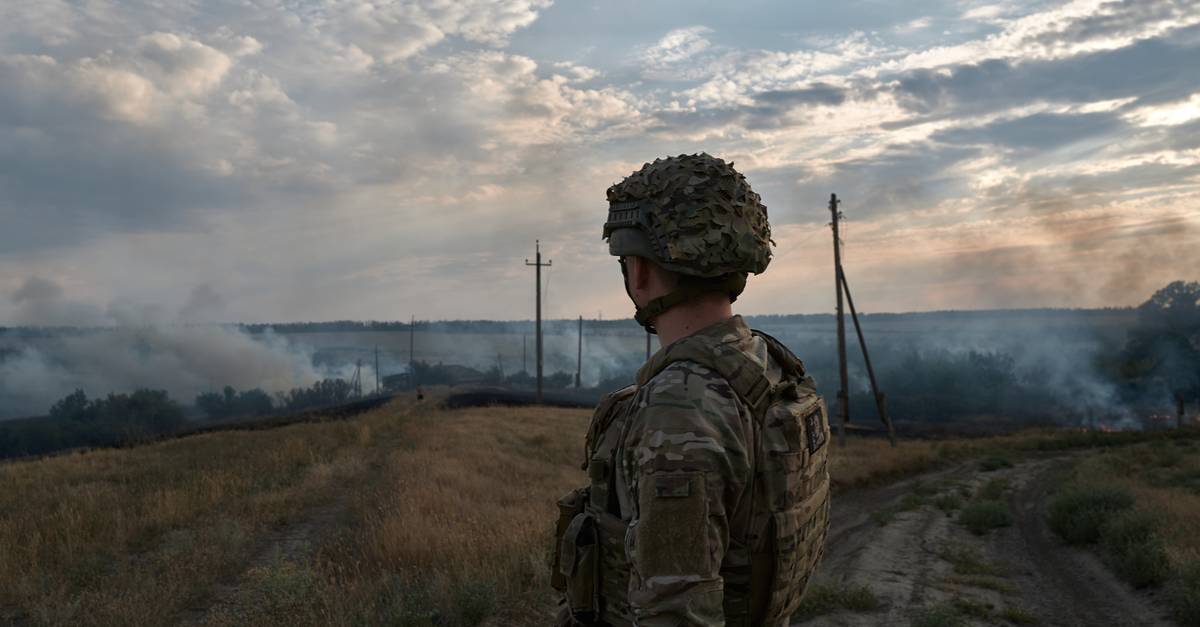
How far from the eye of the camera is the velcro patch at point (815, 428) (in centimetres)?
214

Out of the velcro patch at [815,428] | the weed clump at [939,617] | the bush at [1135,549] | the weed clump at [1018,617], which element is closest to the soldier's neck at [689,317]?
the velcro patch at [815,428]

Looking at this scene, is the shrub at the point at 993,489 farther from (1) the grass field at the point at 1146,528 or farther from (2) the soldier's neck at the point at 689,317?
(2) the soldier's neck at the point at 689,317

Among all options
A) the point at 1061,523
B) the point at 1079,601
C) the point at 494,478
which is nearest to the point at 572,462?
the point at 494,478

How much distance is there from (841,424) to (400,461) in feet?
49.9

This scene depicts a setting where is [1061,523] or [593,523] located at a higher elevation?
[593,523]

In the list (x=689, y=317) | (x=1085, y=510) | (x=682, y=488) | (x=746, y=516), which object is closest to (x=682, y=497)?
(x=682, y=488)

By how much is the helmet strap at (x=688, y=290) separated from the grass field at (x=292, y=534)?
4982 millimetres

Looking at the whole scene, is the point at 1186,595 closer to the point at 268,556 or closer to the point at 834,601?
the point at 834,601

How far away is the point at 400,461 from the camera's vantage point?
15.2 metres

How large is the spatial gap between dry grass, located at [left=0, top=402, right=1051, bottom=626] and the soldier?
15.7 ft

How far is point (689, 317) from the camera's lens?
→ 209 centimetres

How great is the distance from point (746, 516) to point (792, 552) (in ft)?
0.64

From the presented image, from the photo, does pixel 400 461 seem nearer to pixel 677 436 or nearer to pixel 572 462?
pixel 572 462

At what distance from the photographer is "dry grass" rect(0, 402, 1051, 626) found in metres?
6.57
